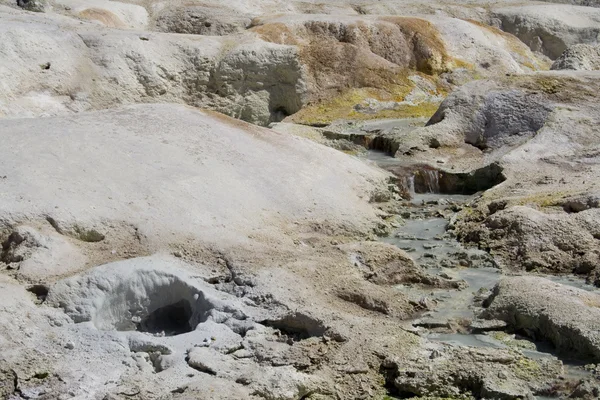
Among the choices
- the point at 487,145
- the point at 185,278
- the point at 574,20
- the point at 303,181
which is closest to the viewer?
the point at 185,278

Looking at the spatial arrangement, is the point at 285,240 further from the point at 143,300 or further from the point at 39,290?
the point at 39,290

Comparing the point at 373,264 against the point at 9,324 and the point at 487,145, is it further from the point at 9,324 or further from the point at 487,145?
the point at 487,145

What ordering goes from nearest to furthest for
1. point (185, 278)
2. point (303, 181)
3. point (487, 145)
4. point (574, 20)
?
point (185, 278) → point (303, 181) → point (487, 145) → point (574, 20)

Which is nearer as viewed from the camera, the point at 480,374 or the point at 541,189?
the point at 480,374

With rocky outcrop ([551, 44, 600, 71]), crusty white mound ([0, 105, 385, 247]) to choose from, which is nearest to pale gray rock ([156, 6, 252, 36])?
rocky outcrop ([551, 44, 600, 71])

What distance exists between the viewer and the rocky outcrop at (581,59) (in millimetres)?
30000

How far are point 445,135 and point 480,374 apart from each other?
576 inches

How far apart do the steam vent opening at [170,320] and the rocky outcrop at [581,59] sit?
21.7 metres

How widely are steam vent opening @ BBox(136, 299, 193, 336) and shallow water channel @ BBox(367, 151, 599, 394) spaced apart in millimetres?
3349

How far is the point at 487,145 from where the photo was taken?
79.5ft

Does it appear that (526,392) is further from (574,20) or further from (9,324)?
(574,20)

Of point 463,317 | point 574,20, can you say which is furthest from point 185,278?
point 574,20

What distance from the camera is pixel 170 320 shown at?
12484 mm

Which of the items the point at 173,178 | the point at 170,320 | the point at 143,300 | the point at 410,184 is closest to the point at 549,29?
the point at 410,184
